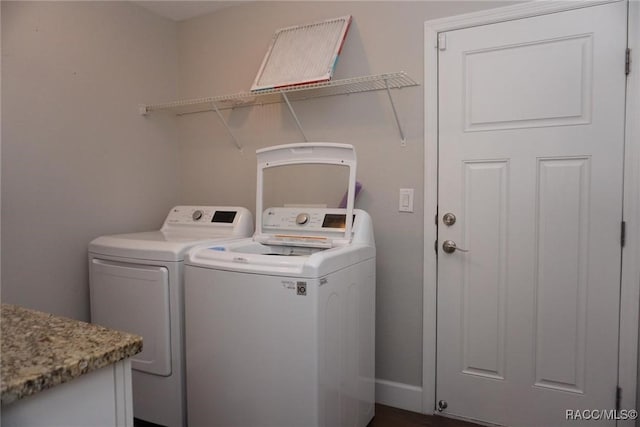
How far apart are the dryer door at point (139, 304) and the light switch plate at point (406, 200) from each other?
121 cm

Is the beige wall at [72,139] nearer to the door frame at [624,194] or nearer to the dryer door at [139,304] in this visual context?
the dryer door at [139,304]

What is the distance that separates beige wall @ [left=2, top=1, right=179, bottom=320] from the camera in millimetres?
2004

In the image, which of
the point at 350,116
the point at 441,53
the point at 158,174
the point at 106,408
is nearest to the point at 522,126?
the point at 441,53

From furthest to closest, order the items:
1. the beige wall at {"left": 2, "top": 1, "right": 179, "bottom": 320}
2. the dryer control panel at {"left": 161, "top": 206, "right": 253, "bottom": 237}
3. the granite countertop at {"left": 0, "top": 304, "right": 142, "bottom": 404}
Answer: the dryer control panel at {"left": 161, "top": 206, "right": 253, "bottom": 237} < the beige wall at {"left": 2, "top": 1, "right": 179, "bottom": 320} < the granite countertop at {"left": 0, "top": 304, "right": 142, "bottom": 404}

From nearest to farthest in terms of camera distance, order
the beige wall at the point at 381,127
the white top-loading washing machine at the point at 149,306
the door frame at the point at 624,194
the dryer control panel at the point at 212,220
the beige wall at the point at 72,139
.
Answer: the door frame at the point at 624,194, the white top-loading washing machine at the point at 149,306, the beige wall at the point at 72,139, the beige wall at the point at 381,127, the dryer control panel at the point at 212,220

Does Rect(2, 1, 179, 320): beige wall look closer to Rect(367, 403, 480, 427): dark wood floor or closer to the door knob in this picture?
Rect(367, 403, 480, 427): dark wood floor

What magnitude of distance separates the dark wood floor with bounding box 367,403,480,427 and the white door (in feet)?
0.19

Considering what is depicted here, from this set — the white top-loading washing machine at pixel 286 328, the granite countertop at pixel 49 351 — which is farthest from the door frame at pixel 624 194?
the granite countertop at pixel 49 351

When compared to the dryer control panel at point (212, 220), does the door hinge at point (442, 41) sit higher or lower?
higher

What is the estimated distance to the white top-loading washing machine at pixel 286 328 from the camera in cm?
154

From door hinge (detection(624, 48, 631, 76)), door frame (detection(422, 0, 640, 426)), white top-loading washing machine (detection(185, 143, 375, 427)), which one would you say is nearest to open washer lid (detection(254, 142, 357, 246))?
white top-loading washing machine (detection(185, 143, 375, 427))

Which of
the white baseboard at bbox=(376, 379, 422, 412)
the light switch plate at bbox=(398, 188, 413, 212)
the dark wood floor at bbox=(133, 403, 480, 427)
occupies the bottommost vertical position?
the dark wood floor at bbox=(133, 403, 480, 427)

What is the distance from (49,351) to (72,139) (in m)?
1.87

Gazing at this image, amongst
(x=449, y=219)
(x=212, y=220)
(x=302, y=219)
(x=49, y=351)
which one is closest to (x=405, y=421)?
(x=449, y=219)
